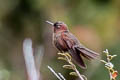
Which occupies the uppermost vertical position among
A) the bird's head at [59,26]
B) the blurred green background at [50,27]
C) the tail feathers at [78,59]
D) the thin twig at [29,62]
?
the thin twig at [29,62]

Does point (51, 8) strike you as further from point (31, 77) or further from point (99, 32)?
point (31, 77)

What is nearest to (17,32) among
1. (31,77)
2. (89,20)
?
(89,20)

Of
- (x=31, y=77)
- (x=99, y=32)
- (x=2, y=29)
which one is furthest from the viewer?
(x=2, y=29)

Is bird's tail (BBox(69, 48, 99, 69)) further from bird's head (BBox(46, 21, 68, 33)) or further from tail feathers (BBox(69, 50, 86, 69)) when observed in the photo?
bird's head (BBox(46, 21, 68, 33))

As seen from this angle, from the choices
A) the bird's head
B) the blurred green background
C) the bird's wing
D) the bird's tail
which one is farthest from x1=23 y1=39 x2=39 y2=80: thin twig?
the blurred green background

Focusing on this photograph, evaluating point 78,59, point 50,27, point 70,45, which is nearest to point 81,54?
point 78,59

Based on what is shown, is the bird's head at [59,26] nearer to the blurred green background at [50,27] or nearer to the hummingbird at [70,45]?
the hummingbird at [70,45]

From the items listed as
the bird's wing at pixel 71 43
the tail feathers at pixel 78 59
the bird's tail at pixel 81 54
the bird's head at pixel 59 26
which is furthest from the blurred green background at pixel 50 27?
the tail feathers at pixel 78 59
